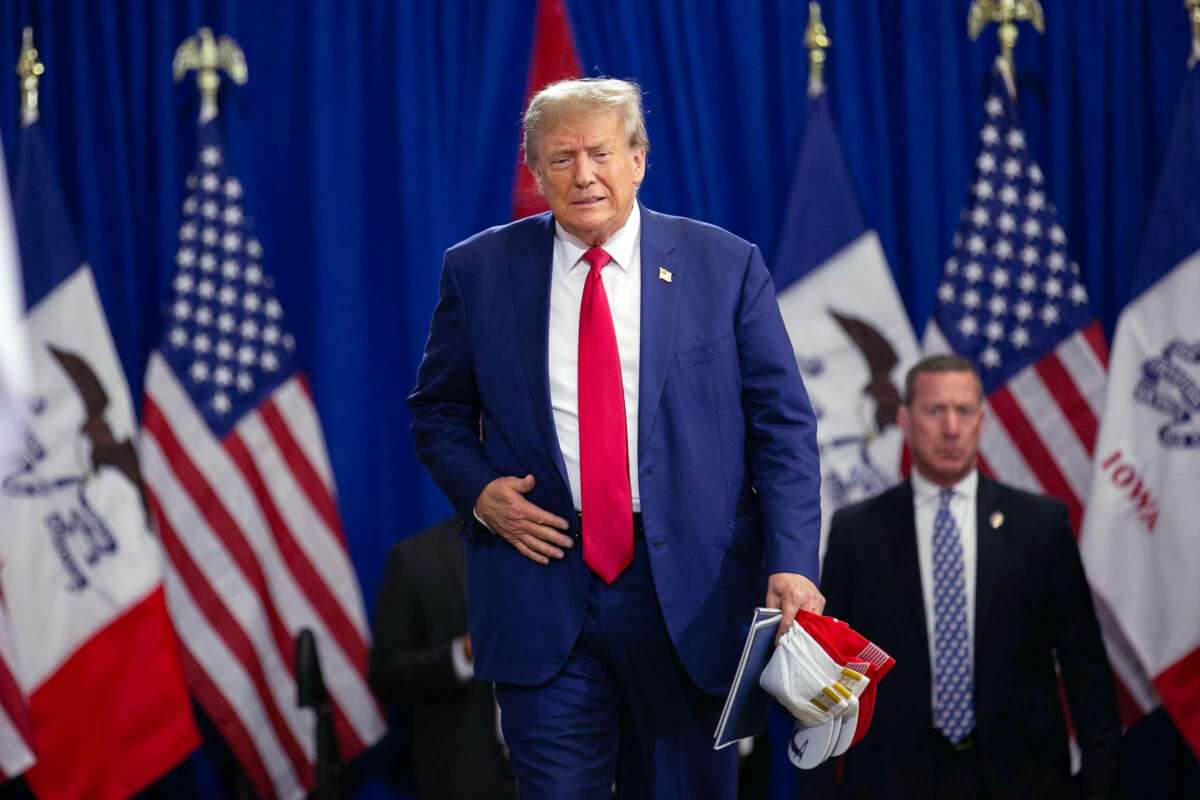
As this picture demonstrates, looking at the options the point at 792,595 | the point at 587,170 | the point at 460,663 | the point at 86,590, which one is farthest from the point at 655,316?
the point at 86,590

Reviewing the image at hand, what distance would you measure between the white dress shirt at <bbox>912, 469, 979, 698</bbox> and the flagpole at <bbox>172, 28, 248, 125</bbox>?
2611mm

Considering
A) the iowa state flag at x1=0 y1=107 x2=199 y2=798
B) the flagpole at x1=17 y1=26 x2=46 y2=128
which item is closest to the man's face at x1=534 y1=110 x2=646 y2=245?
the iowa state flag at x1=0 y1=107 x2=199 y2=798

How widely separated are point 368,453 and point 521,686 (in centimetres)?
290

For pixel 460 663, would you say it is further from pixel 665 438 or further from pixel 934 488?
pixel 665 438

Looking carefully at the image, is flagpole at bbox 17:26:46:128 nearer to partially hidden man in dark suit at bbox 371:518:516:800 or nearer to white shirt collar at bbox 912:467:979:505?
partially hidden man in dark suit at bbox 371:518:516:800

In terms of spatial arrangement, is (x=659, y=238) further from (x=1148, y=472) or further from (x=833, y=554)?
(x=1148, y=472)

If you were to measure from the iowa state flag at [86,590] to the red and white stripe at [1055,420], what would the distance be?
2.66 meters

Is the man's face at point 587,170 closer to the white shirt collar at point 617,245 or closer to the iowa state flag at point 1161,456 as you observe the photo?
the white shirt collar at point 617,245

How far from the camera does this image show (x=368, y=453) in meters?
5.33

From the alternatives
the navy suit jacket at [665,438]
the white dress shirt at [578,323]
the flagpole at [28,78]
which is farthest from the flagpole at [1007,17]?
the flagpole at [28,78]

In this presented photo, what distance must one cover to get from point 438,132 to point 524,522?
300 centimetres

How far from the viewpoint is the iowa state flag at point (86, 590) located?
4.89m

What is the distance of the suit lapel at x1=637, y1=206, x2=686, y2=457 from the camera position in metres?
2.50

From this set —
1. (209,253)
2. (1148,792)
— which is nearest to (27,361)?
(209,253)
